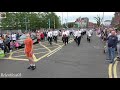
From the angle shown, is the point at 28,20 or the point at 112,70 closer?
the point at 112,70

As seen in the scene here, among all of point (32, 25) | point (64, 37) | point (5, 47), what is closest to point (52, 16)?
point (32, 25)

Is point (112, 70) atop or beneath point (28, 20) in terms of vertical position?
beneath

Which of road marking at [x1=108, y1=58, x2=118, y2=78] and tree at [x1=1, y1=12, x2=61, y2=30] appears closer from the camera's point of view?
road marking at [x1=108, y1=58, x2=118, y2=78]

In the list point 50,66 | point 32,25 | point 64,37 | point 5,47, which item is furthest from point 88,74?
point 32,25

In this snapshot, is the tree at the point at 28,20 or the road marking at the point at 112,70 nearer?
the road marking at the point at 112,70

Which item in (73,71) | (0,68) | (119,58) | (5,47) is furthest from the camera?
(5,47)

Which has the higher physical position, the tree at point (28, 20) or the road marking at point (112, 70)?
the tree at point (28, 20)

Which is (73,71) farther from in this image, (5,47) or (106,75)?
(5,47)

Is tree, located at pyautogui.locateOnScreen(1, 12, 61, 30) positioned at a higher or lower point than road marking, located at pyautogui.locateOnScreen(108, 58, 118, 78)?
higher

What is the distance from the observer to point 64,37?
31.5 metres
